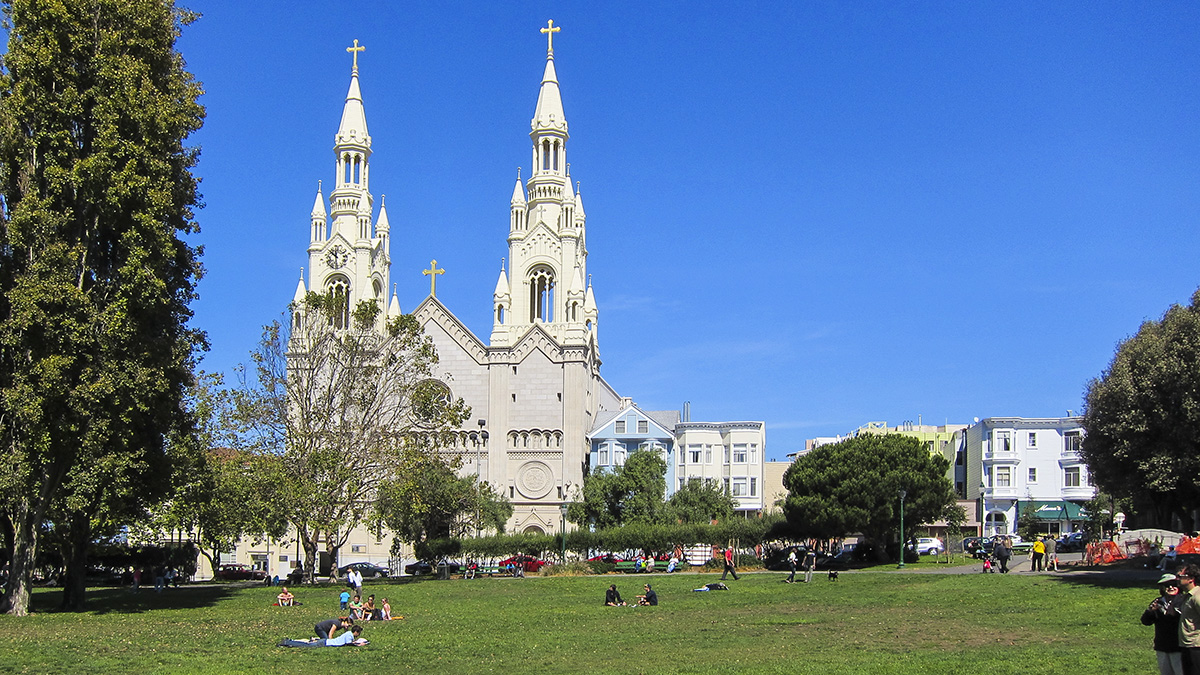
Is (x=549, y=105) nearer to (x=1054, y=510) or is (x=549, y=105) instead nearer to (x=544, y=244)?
(x=544, y=244)

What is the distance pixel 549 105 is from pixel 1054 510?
49.5 metres

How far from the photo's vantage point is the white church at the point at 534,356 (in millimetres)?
89250

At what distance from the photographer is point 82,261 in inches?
1345

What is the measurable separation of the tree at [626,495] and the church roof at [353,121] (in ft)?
114

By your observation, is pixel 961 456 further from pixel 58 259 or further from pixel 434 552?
pixel 58 259

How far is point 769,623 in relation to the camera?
28219mm

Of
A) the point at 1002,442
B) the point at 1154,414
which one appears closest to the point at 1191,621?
the point at 1154,414

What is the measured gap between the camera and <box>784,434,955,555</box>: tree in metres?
59.4

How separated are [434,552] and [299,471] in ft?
62.7

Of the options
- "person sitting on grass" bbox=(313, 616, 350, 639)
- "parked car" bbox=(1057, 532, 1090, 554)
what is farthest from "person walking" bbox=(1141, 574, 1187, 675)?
"parked car" bbox=(1057, 532, 1090, 554)

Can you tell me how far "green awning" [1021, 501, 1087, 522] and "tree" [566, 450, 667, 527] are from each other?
87.9ft

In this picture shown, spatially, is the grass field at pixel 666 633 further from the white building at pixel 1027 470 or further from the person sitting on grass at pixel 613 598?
the white building at pixel 1027 470

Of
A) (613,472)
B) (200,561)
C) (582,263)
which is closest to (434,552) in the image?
(613,472)

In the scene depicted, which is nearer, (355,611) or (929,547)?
(355,611)
